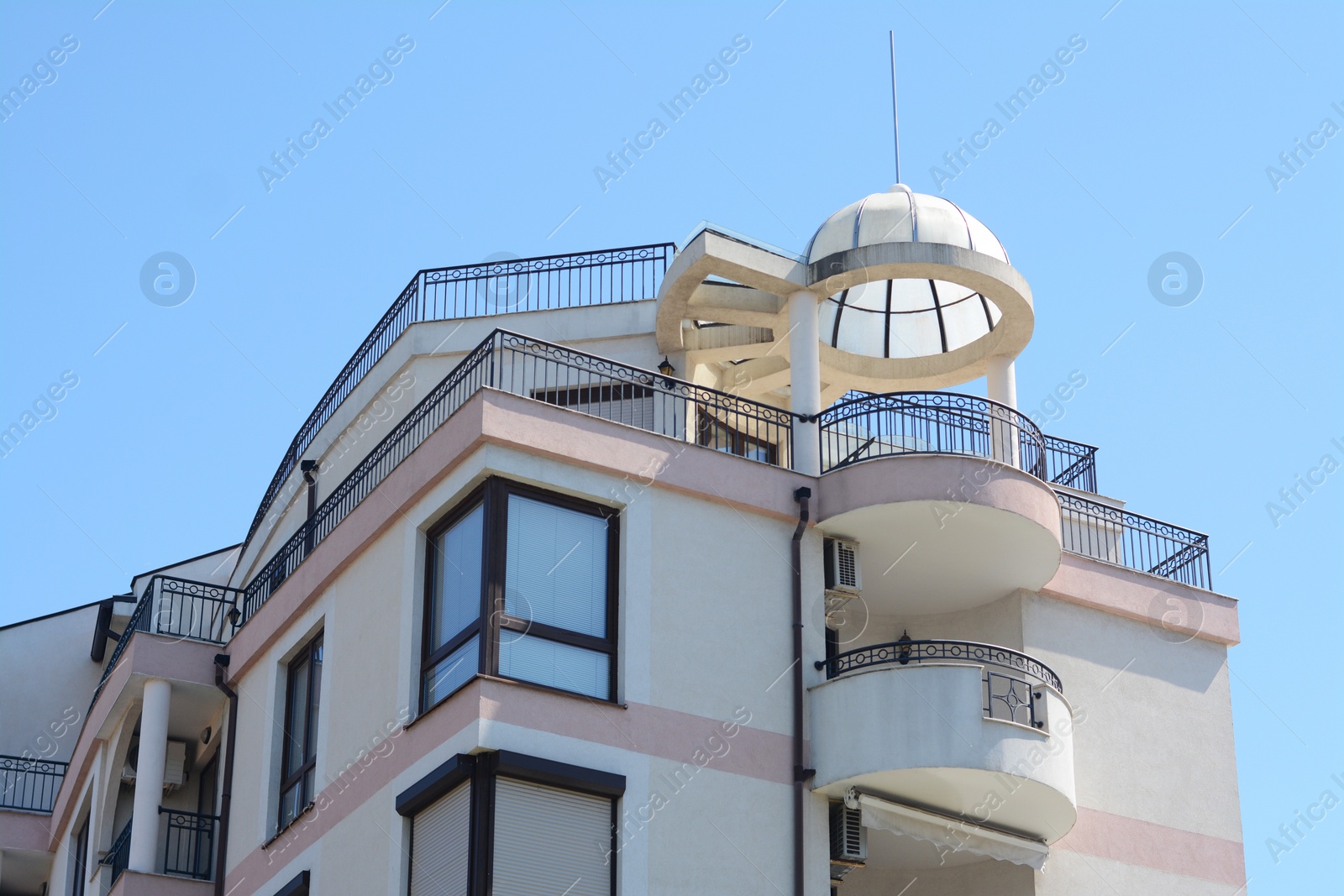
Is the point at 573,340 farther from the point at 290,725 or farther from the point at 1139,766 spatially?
the point at 1139,766

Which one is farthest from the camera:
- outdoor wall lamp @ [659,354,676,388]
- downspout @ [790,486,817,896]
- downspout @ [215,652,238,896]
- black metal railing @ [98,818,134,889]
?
outdoor wall lamp @ [659,354,676,388]

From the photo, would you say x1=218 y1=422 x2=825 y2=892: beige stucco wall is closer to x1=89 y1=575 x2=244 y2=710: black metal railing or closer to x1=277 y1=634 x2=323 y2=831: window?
x1=277 y1=634 x2=323 y2=831: window

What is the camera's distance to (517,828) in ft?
60.4

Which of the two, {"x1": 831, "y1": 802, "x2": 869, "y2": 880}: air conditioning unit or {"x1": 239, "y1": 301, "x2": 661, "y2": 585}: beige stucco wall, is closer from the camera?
{"x1": 831, "y1": 802, "x2": 869, "y2": 880}: air conditioning unit

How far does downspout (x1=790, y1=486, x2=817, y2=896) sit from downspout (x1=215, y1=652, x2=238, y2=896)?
8.62 m

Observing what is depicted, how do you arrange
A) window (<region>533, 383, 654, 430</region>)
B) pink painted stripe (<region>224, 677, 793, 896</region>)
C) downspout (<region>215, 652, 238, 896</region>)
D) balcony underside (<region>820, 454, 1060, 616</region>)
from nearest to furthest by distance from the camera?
pink painted stripe (<region>224, 677, 793, 896</region>) < balcony underside (<region>820, 454, 1060, 616</region>) < downspout (<region>215, 652, 238, 896</region>) < window (<region>533, 383, 654, 430</region>)

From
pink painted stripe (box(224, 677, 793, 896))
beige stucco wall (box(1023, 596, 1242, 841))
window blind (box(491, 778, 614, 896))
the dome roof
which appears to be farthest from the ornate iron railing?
the dome roof

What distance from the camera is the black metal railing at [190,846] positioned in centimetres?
2505

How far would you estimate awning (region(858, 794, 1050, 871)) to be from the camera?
20312mm

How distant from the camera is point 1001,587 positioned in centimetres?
2298

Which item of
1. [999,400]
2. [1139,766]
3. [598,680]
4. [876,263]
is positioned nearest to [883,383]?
[999,400]

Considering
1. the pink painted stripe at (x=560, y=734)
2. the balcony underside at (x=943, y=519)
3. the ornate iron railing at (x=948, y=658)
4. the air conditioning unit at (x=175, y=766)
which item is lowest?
the pink painted stripe at (x=560, y=734)

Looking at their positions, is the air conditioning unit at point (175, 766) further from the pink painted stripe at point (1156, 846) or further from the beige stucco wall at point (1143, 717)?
the pink painted stripe at point (1156, 846)

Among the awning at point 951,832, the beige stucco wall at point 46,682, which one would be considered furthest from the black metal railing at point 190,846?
the beige stucco wall at point 46,682
